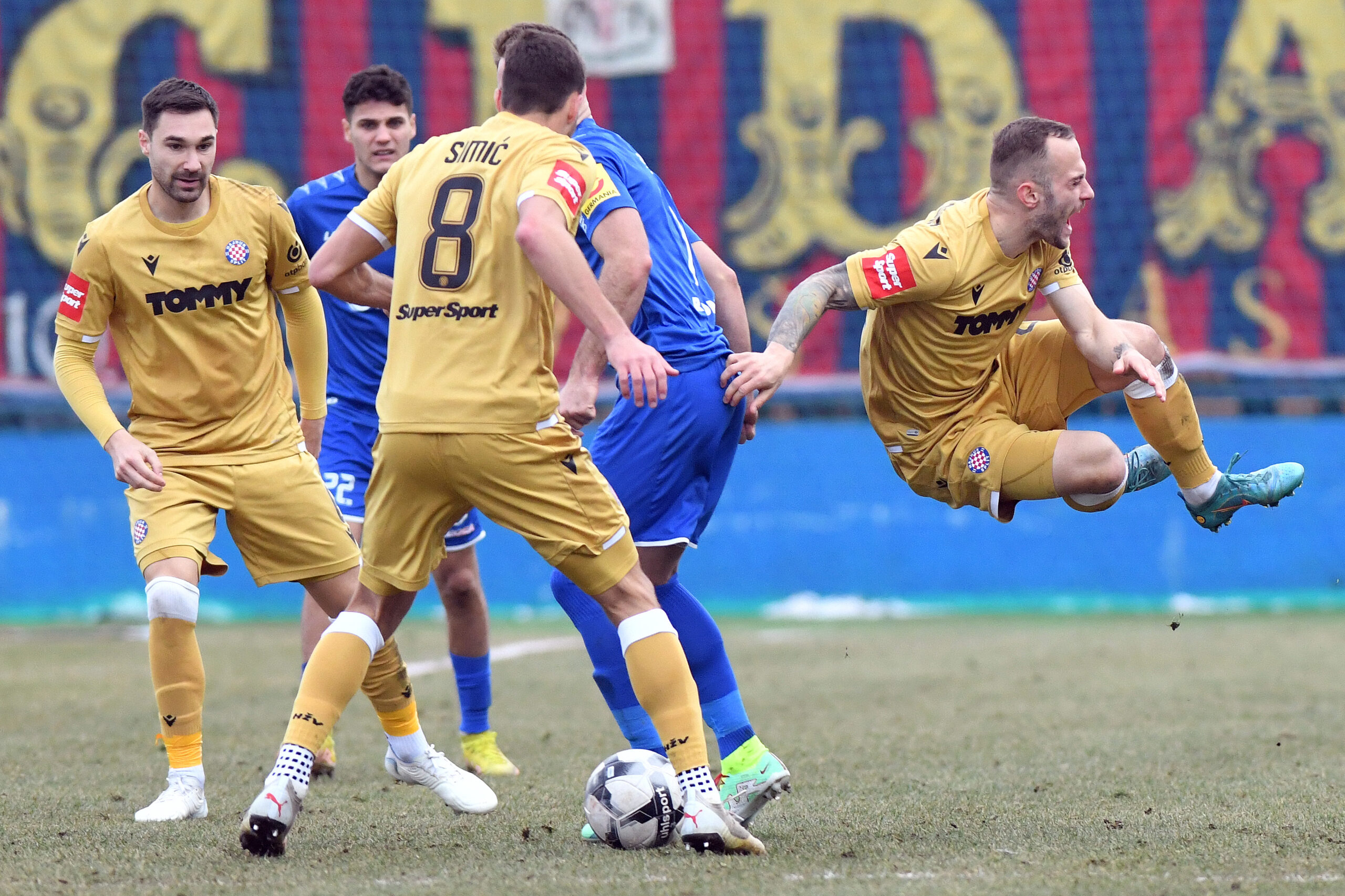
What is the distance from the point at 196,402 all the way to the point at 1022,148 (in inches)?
106

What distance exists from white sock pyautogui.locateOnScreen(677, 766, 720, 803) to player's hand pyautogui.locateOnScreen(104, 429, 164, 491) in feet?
5.88

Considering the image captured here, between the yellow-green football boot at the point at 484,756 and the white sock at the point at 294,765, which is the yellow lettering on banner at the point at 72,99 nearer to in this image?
the yellow-green football boot at the point at 484,756

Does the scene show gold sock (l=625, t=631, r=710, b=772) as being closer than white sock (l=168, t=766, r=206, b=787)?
Yes

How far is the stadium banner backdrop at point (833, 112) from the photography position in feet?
43.4

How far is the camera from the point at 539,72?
13.9ft

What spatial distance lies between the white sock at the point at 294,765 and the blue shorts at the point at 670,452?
1.14 m

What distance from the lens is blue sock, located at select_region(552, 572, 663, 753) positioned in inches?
195

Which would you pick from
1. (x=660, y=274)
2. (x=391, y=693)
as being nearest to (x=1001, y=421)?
(x=660, y=274)

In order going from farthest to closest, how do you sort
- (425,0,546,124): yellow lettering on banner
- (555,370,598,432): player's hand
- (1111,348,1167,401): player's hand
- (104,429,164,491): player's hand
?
(425,0,546,124): yellow lettering on banner < (1111,348,1167,401): player's hand < (104,429,164,491): player's hand < (555,370,598,432): player's hand

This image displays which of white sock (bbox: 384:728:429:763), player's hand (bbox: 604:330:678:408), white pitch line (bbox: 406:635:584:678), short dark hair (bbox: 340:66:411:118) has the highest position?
short dark hair (bbox: 340:66:411:118)

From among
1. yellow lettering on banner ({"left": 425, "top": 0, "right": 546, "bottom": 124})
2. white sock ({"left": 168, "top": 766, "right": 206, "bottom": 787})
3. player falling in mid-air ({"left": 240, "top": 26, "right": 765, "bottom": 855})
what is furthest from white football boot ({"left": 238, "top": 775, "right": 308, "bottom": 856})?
yellow lettering on banner ({"left": 425, "top": 0, "right": 546, "bottom": 124})

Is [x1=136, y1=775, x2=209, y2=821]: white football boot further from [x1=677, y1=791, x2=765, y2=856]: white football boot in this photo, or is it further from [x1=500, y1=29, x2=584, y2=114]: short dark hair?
[x1=500, y1=29, x2=584, y2=114]: short dark hair

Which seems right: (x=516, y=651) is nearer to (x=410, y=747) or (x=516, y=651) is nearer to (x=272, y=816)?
(x=410, y=747)

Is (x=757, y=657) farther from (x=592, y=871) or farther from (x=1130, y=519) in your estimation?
(x=592, y=871)
